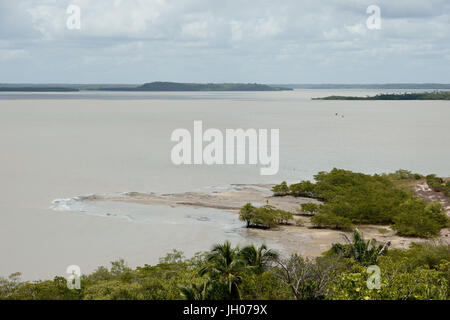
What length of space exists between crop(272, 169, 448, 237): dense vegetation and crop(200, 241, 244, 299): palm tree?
24.4m

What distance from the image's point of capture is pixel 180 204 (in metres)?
55.9

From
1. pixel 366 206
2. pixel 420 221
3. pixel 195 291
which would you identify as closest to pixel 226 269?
pixel 195 291

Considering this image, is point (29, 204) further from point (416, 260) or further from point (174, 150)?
point (174, 150)

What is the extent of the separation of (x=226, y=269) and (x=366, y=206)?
30231mm

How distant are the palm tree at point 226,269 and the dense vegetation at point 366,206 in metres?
24.4

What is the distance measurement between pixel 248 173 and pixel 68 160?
34.9m

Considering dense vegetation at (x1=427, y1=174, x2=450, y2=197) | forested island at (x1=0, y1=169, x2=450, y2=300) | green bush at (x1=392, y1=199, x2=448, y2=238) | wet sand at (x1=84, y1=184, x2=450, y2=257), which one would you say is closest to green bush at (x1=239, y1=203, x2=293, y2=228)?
forested island at (x1=0, y1=169, x2=450, y2=300)

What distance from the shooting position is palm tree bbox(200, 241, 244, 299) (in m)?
22.8

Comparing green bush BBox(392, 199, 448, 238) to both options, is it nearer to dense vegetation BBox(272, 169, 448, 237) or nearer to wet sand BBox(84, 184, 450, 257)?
Result: dense vegetation BBox(272, 169, 448, 237)

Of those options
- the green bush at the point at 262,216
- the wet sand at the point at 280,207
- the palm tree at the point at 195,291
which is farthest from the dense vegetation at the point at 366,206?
the palm tree at the point at 195,291

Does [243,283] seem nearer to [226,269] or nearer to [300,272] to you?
[226,269]

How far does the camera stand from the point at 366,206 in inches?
1984

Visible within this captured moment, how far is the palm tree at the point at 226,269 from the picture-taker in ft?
74.7

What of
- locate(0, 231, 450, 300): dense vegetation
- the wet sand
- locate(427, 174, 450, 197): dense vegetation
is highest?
locate(0, 231, 450, 300): dense vegetation
